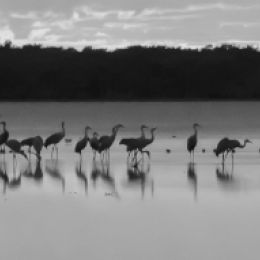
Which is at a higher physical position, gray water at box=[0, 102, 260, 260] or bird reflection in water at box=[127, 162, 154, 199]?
gray water at box=[0, 102, 260, 260]

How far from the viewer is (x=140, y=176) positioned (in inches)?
659

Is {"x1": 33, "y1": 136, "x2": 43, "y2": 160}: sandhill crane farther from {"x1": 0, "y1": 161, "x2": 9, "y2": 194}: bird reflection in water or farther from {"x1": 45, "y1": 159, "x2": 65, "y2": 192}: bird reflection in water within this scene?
{"x1": 0, "y1": 161, "x2": 9, "y2": 194}: bird reflection in water

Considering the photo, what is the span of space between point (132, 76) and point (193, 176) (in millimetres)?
59453

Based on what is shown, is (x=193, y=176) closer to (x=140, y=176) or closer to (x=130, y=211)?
(x=140, y=176)

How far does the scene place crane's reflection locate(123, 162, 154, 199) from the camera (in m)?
15.4

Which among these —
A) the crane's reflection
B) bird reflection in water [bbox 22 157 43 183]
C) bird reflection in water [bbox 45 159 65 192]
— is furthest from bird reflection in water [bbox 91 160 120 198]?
bird reflection in water [bbox 22 157 43 183]

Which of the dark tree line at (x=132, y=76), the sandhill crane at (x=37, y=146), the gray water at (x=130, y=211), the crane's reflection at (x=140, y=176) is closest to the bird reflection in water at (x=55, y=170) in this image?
the gray water at (x=130, y=211)

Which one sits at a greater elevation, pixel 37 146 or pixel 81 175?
pixel 37 146

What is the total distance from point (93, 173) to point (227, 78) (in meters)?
59.4

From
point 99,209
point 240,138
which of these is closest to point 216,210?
point 99,209

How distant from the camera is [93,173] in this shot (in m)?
17.3

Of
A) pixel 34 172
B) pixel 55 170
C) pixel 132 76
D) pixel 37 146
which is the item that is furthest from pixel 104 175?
pixel 132 76

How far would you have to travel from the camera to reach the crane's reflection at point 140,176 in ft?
50.5

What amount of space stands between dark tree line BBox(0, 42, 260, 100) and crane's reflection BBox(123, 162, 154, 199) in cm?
5619
